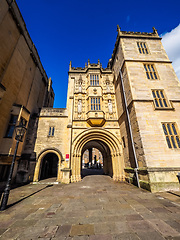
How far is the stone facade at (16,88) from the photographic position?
8859 millimetres

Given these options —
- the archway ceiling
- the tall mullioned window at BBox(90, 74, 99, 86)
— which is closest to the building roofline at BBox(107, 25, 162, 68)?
the tall mullioned window at BBox(90, 74, 99, 86)

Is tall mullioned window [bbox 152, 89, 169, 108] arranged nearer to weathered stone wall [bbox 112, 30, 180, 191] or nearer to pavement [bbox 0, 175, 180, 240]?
weathered stone wall [bbox 112, 30, 180, 191]

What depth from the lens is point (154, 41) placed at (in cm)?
1352

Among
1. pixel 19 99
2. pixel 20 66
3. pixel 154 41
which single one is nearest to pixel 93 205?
pixel 19 99

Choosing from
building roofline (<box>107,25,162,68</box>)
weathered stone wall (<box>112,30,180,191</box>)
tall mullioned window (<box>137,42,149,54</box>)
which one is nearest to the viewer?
weathered stone wall (<box>112,30,180,191</box>)

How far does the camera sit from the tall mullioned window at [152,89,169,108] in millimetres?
9711

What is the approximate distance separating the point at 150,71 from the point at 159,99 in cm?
390

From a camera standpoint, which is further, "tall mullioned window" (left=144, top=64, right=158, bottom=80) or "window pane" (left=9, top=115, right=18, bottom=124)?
"tall mullioned window" (left=144, top=64, right=158, bottom=80)

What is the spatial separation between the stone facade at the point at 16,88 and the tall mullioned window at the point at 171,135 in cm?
1334

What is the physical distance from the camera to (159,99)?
393 inches

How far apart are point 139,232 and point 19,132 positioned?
6994 millimetres

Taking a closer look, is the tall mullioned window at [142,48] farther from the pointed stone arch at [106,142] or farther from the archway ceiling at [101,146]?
the archway ceiling at [101,146]

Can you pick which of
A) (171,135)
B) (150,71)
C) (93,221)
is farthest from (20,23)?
(171,135)

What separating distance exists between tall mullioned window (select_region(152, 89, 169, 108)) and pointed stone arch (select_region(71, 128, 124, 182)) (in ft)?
19.8
